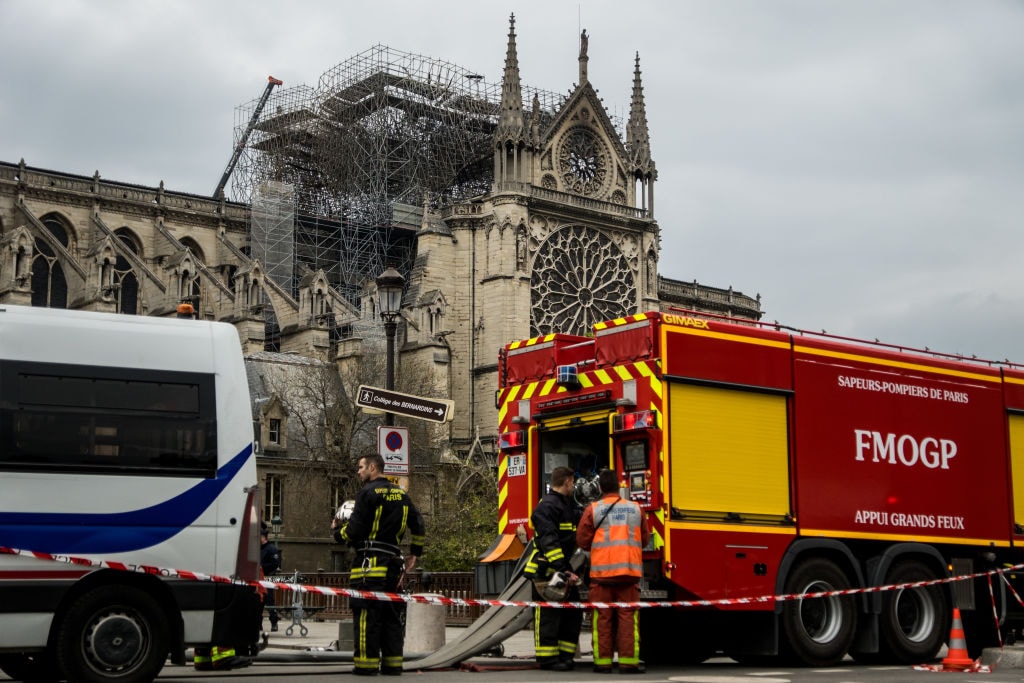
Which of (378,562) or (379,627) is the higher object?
(378,562)

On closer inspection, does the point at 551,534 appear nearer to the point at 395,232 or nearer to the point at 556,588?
the point at 556,588

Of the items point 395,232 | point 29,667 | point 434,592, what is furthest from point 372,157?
point 29,667

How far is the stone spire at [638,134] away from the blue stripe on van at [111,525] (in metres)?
50.0

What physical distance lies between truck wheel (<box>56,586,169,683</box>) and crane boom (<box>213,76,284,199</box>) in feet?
179

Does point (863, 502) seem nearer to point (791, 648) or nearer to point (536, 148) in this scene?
point (791, 648)

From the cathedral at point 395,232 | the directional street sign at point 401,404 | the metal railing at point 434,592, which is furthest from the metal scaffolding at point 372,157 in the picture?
the directional street sign at point 401,404

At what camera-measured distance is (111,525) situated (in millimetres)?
9906

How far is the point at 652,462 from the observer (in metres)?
12.3

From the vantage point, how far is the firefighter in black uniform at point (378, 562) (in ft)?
37.7

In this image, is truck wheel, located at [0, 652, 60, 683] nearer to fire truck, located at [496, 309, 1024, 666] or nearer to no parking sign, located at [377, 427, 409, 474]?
fire truck, located at [496, 309, 1024, 666]

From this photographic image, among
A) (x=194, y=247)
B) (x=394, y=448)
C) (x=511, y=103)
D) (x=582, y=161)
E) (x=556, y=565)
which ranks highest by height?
(x=511, y=103)

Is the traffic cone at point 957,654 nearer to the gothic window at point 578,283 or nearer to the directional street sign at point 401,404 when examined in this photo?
the directional street sign at point 401,404

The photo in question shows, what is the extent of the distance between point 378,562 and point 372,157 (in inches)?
1909

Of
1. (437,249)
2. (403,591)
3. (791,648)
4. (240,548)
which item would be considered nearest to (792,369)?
(791,648)
